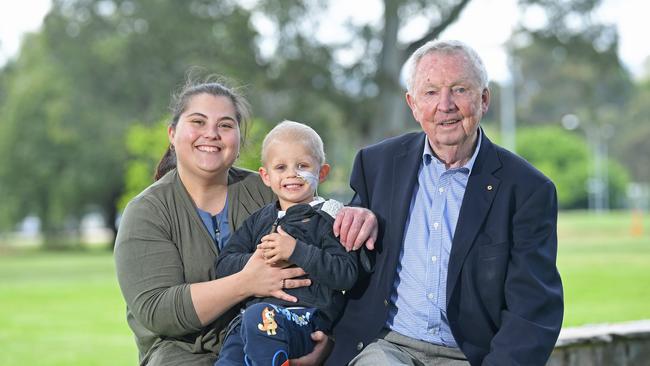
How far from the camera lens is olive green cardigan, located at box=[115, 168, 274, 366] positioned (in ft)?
12.0

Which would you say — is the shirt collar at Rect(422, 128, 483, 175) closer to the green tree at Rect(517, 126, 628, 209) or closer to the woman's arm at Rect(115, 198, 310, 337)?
the woman's arm at Rect(115, 198, 310, 337)

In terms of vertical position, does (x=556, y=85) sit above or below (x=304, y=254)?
above

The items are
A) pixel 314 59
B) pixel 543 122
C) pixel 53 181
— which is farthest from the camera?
pixel 543 122

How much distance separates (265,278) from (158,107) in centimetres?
2599

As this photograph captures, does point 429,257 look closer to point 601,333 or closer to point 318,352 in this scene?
point 318,352

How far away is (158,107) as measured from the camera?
28922 millimetres

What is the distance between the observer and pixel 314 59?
800 inches

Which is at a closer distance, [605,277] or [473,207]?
[473,207]

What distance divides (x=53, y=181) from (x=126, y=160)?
522cm

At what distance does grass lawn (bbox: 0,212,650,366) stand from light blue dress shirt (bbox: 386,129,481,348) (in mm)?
7156

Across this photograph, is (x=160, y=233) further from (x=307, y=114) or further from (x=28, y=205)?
(x=28, y=205)

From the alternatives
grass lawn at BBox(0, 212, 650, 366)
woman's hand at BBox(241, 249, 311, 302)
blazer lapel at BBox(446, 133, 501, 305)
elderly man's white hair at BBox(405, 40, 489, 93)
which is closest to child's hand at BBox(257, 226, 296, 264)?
woman's hand at BBox(241, 249, 311, 302)

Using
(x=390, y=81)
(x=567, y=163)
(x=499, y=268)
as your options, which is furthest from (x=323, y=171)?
(x=567, y=163)

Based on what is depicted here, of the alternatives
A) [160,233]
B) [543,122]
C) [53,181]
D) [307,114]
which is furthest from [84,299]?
[543,122]
